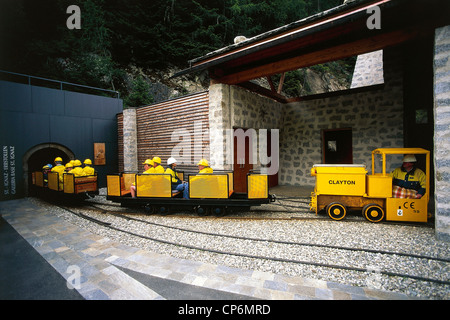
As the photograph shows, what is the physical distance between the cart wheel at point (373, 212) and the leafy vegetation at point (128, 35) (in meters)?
13.9

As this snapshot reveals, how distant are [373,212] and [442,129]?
2.33m

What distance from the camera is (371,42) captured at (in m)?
5.33

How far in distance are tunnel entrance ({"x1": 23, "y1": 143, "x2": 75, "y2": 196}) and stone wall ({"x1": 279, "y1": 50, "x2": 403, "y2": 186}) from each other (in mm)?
11763

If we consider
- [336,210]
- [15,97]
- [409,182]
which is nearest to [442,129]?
[409,182]

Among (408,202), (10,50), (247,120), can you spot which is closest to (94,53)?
(10,50)

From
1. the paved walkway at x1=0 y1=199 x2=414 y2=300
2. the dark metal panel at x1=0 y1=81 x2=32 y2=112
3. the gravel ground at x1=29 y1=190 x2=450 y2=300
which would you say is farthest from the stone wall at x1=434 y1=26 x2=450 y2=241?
the dark metal panel at x1=0 y1=81 x2=32 y2=112

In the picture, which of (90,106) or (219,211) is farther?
(90,106)

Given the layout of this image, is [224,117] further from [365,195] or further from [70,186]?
[70,186]

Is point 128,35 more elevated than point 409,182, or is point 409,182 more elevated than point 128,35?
point 128,35

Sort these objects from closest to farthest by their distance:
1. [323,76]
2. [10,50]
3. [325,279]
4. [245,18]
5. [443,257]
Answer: [325,279]
[443,257]
[10,50]
[245,18]
[323,76]

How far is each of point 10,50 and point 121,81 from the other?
628 centimetres

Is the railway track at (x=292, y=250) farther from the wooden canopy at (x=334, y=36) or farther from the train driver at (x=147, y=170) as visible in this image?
the wooden canopy at (x=334, y=36)

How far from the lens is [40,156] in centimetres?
1205

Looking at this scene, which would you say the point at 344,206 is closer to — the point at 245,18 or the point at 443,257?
the point at 443,257
